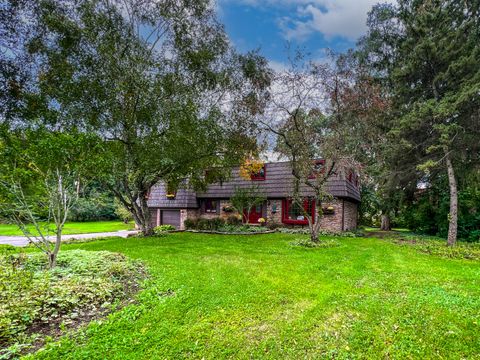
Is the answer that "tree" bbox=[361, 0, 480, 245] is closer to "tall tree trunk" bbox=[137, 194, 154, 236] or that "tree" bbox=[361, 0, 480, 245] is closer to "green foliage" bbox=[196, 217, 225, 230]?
"green foliage" bbox=[196, 217, 225, 230]

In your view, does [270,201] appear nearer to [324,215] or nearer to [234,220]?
[234,220]

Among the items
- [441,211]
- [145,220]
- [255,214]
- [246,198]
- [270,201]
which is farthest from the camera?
[255,214]

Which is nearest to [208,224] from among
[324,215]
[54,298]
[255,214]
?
[255,214]

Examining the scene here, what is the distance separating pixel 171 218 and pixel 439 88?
712 inches

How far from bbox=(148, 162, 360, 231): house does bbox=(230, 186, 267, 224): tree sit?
59 cm

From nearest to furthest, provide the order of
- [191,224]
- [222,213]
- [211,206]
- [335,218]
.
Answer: [335,218] < [191,224] < [222,213] < [211,206]

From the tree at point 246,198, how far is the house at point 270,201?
1.94 feet

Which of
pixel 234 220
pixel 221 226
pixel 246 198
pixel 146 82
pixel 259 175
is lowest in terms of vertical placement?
pixel 221 226

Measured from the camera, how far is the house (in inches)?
583

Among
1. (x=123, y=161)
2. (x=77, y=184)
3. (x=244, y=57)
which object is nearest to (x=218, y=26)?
(x=244, y=57)

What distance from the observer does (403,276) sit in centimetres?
590

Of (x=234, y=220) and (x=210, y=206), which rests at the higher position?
(x=210, y=206)

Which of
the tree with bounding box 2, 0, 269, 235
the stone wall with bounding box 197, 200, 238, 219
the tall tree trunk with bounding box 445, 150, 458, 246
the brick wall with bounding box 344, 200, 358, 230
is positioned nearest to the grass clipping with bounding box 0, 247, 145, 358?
the tree with bounding box 2, 0, 269, 235

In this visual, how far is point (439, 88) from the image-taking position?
11.8m
